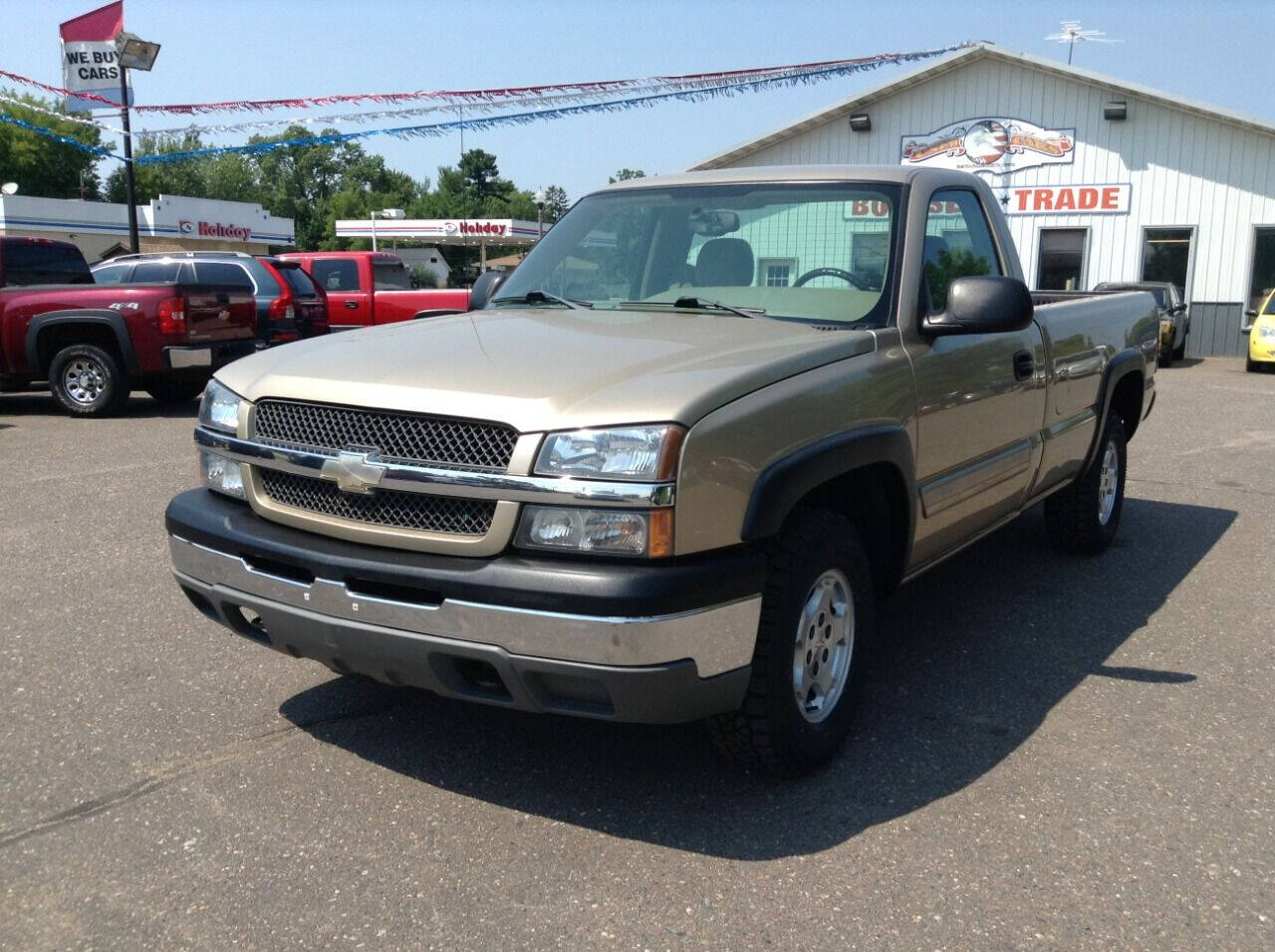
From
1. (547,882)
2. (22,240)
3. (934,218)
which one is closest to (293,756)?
(547,882)

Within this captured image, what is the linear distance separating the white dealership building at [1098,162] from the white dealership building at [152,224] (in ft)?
93.5

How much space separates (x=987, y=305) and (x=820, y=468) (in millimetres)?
994

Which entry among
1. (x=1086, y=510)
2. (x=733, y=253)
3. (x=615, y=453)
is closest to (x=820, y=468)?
(x=615, y=453)

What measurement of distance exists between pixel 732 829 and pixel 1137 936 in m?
1.03

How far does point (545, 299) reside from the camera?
14.7ft

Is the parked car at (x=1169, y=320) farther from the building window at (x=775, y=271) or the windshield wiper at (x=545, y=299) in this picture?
the windshield wiper at (x=545, y=299)

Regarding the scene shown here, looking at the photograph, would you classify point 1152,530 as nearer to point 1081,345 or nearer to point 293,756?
point 1081,345

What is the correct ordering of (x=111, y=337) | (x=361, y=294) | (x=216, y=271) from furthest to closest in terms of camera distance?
(x=361, y=294), (x=216, y=271), (x=111, y=337)

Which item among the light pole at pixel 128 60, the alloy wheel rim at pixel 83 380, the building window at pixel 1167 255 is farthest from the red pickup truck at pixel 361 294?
the building window at pixel 1167 255

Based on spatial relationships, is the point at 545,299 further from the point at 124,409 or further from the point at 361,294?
the point at 361,294

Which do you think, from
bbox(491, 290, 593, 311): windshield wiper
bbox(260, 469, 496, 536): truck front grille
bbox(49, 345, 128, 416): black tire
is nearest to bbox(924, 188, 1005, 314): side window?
bbox(491, 290, 593, 311): windshield wiper

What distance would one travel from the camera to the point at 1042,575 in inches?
232

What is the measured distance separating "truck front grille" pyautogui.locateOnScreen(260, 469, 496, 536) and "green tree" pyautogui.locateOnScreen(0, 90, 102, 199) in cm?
7825

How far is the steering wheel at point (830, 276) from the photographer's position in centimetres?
404
